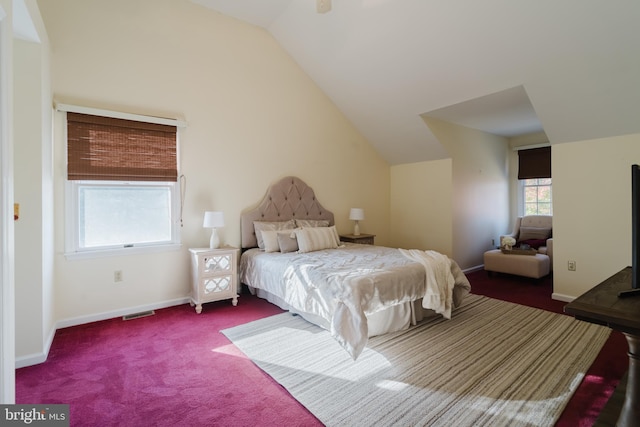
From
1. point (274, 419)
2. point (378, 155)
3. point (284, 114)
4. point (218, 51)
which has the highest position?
point (218, 51)

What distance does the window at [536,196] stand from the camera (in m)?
6.00

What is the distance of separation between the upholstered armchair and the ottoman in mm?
437

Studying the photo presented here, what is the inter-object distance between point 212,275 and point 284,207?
1.44m

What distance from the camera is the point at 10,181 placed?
1.48 metres

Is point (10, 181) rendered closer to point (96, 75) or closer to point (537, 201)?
point (96, 75)

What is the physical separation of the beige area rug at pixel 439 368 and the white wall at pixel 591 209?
37.3 inches

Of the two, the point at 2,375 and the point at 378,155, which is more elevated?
the point at 378,155

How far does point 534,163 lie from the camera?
5.98 meters

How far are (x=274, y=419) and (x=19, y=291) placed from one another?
6.94 feet

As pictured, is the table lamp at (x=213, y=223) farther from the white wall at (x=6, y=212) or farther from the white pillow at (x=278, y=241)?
the white wall at (x=6, y=212)

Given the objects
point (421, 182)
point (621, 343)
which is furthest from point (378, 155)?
point (621, 343)

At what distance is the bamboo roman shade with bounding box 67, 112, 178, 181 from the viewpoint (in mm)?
2961

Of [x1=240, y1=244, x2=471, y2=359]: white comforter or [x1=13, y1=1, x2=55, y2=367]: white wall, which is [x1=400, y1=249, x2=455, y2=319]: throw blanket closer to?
[x1=240, y1=244, x2=471, y2=359]: white comforter

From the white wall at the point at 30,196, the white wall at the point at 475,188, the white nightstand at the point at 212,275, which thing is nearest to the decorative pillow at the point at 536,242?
the white wall at the point at 475,188
